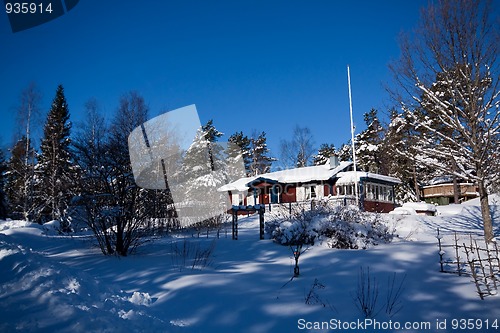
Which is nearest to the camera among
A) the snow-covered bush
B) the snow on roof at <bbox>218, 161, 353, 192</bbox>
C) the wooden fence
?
the wooden fence

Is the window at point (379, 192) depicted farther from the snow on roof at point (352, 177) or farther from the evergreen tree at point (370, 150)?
the evergreen tree at point (370, 150)

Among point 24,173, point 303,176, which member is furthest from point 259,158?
point 24,173

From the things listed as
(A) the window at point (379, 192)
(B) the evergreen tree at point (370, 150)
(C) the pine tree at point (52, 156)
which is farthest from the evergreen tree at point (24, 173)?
(B) the evergreen tree at point (370, 150)

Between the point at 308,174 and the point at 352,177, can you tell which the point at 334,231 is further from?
the point at 308,174

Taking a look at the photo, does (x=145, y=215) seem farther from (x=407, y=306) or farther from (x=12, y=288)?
(x=407, y=306)

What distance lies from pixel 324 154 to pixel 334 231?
42.8 m

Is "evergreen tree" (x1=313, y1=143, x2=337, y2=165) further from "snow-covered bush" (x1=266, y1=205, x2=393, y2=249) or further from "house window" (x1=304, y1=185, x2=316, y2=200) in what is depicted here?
"snow-covered bush" (x1=266, y1=205, x2=393, y2=249)

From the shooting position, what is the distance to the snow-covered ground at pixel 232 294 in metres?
3.90

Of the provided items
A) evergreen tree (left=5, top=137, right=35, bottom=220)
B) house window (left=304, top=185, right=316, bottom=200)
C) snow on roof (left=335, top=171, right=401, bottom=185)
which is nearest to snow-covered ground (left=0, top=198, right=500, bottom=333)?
evergreen tree (left=5, top=137, right=35, bottom=220)

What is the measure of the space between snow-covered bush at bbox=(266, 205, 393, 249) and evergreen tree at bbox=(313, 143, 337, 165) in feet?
129

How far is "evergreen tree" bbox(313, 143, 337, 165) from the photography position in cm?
5016

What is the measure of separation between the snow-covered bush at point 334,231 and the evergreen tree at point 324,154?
1549 inches

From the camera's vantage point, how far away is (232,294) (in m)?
5.28

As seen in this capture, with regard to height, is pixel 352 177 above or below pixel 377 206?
above
